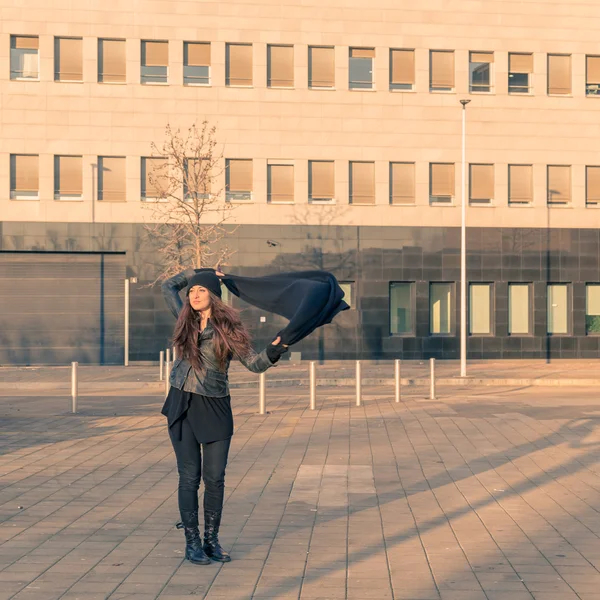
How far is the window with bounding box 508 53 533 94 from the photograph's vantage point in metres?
39.4

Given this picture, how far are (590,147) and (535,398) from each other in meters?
20.7

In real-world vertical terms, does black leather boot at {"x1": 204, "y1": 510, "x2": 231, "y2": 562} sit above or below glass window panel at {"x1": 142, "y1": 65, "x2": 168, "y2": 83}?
below

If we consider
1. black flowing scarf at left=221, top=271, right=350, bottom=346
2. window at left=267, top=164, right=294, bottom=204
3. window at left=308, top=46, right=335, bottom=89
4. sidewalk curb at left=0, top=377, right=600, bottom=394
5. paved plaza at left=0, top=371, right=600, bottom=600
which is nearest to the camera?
paved plaza at left=0, top=371, right=600, bottom=600

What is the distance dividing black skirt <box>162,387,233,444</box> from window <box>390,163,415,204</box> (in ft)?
106

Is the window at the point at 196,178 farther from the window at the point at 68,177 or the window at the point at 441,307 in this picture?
the window at the point at 441,307

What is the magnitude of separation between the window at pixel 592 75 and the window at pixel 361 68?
8245 mm

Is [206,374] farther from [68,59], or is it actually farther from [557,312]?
[557,312]

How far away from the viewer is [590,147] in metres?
39.6

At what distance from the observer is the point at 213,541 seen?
6.81 meters

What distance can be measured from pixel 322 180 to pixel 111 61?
854 centimetres

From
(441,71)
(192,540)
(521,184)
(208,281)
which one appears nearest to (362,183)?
(441,71)

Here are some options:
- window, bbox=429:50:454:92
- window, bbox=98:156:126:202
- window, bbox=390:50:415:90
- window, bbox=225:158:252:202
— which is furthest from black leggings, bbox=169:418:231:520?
window, bbox=429:50:454:92

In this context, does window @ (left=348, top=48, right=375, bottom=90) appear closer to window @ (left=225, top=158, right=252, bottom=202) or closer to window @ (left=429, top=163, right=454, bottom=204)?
window @ (left=429, top=163, right=454, bottom=204)

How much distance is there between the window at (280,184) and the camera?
38062 millimetres
